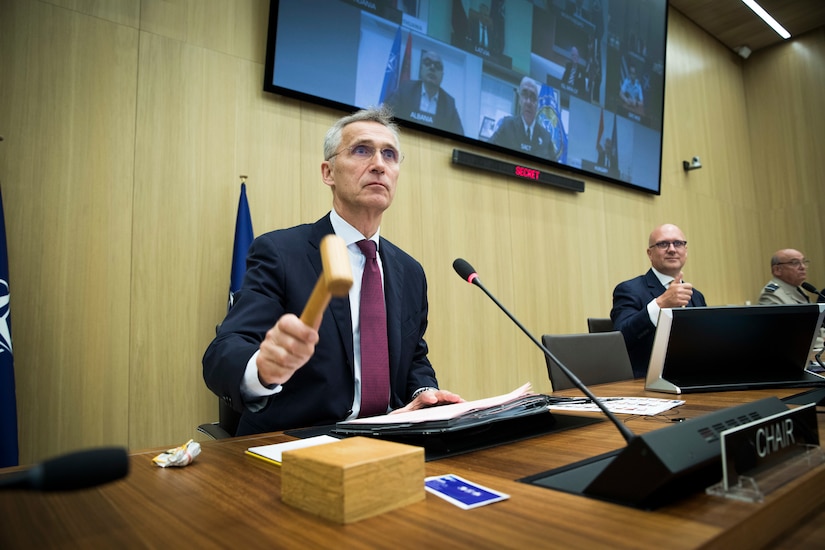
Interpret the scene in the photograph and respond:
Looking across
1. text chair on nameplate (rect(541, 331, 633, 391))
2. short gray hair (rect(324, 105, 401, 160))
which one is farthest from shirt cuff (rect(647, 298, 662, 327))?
short gray hair (rect(324, 105, 401, 160))

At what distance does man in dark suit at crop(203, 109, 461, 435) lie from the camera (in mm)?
1224

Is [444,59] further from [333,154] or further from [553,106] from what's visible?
[333,154]

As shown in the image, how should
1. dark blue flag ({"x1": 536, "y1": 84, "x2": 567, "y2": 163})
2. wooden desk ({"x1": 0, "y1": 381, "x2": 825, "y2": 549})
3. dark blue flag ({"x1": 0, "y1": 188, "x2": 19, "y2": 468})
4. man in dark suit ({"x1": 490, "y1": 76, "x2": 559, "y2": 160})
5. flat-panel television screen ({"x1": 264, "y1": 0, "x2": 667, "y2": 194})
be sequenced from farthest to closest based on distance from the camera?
dark blue flag ({"x1": 536, "y1": 84, "x2": 567, "y2": 163})
man in dark suit ({"x1": 490, "y1": 76, "x2": 559, "y2": 160})
flat-panel television screen ({"x1": 264, "y1": 0, "x2": 667, "y2": 194})
dark blue flag ({"x1": 0, "y1": 188, "x2": 19, "y2": 468})
wooden desk ({"x1": 0, "y1": 381, "x2": 825, "y2": 549})

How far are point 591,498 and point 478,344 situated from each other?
10.8 feet

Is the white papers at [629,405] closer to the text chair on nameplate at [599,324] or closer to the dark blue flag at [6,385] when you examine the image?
the text chair on nameplate at [599,324]

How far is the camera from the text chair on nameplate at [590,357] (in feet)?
7.49

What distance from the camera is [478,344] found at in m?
3.94

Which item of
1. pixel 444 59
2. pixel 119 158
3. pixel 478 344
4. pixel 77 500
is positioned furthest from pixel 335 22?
pixel 77 500

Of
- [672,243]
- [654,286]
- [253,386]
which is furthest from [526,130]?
[253,386]

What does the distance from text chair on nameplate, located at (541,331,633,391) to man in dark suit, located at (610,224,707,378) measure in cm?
22

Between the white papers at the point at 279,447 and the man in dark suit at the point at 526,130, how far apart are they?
3.36 meters

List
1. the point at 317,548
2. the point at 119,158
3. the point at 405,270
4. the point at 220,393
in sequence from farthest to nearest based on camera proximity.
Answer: the point at 119,158 → the point at 405,270 → the point at 220,393 → the point at 317,548

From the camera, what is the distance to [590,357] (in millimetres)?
2400

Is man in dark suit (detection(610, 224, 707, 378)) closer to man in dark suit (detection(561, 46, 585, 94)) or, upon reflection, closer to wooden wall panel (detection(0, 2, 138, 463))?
man in dark suit (detection(561, 46, 585, 94))
